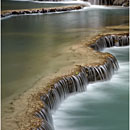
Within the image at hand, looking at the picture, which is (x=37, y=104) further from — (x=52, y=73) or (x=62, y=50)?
(x=62, y=50)

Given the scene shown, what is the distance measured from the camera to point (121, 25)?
53.7ft

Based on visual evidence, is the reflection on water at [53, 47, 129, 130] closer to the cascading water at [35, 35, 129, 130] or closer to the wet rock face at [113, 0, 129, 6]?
the cascading water at [35, 35, 129, 130]

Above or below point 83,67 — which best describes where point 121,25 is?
above

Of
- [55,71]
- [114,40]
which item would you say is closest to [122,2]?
[114,40]

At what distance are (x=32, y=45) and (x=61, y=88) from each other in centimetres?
458

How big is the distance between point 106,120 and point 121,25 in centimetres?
995

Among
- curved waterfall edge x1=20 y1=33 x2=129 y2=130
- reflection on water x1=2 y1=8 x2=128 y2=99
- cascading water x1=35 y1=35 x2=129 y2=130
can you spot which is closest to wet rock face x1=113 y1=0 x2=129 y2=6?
reflection on water x1=2 y1=8 x2=128 y2=99

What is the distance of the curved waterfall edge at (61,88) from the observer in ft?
19.9

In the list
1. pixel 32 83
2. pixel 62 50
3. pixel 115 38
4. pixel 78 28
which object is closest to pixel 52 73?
pixel 32 83

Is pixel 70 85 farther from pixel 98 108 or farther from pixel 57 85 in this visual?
pixel 98 108

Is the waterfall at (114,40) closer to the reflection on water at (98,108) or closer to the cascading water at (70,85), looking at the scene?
the cascading water at (70,85)

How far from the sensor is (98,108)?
7637mm

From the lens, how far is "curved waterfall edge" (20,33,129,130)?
19.9 feet

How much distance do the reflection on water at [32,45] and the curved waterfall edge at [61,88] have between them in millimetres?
644
